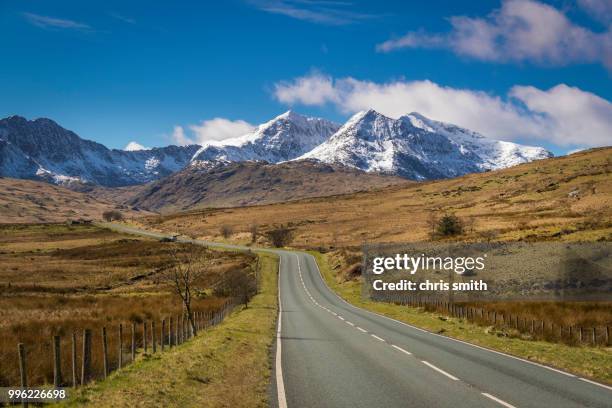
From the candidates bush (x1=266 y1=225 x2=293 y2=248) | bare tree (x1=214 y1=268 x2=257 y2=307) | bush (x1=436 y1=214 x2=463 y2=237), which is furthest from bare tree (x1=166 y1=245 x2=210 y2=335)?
bush (x1=436 y1=214 x2=463 y2=237)

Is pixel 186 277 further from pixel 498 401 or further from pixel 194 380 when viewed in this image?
pixel 498 401

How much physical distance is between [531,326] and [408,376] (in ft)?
53.7

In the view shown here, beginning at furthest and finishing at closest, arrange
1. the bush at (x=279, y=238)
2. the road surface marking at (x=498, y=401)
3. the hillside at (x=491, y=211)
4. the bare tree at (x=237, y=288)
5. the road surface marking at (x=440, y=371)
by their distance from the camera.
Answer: the bush at (x=279, y=238) → the hillside at (x=491, y=211) → the bare tree at (x=237, y=288) → the road surface marking at (x=440, y=371) → the road surface marking at (x=498, y=401)

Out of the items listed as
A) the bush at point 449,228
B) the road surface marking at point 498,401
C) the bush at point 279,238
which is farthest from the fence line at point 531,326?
the bush at point 279,238

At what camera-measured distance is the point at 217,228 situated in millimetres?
191750

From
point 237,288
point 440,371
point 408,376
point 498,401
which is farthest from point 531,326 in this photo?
point 237,288

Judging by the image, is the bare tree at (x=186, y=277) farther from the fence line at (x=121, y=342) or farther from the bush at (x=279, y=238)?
the bush at (x=279, y=238)

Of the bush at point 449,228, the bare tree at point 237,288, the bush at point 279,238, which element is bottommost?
the bare tree at point 237,288

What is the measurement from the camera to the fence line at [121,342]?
42.0ft

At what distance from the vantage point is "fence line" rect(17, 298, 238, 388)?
42.0 ft

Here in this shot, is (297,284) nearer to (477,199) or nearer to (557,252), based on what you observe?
(557,252)

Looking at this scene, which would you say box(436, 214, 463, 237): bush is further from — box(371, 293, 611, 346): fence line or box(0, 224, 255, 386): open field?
box(371, 293, 611, 346): fence line

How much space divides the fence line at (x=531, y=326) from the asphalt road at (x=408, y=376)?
5703 millimetres

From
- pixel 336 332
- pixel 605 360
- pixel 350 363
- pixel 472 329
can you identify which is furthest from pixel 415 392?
pixel 472 329
